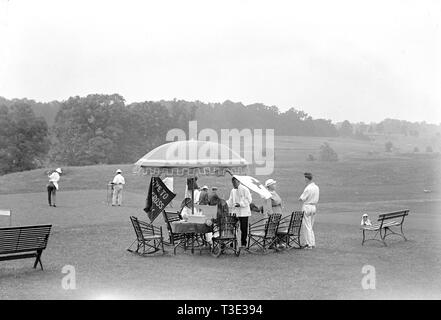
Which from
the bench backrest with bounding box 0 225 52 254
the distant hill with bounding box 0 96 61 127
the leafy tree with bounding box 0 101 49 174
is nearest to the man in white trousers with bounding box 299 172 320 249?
the bench backrest with bounding box 0 225 52 254

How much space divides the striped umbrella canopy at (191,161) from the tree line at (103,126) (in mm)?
50783

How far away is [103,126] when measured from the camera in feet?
220

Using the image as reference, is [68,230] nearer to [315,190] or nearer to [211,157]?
[211,157]

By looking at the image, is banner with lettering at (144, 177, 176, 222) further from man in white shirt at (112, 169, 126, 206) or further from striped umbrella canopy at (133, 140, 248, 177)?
man in white shirt at (112, 169, 126, 206)

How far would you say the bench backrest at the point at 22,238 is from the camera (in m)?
11.2

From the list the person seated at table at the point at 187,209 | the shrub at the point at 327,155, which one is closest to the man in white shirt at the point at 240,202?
the person seated at table at the point at 187,209

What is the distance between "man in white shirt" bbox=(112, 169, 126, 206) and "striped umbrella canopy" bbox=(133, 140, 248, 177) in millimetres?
13056

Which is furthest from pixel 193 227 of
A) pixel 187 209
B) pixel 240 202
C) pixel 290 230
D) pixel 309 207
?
pixel 309 207

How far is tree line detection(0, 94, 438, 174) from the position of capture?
63000mm

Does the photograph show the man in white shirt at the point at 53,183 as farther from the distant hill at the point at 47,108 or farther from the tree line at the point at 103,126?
the distant hill at the point at 47,108

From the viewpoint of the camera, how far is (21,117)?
2496 inches

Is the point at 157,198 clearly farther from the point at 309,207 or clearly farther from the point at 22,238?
the point at 22,238
